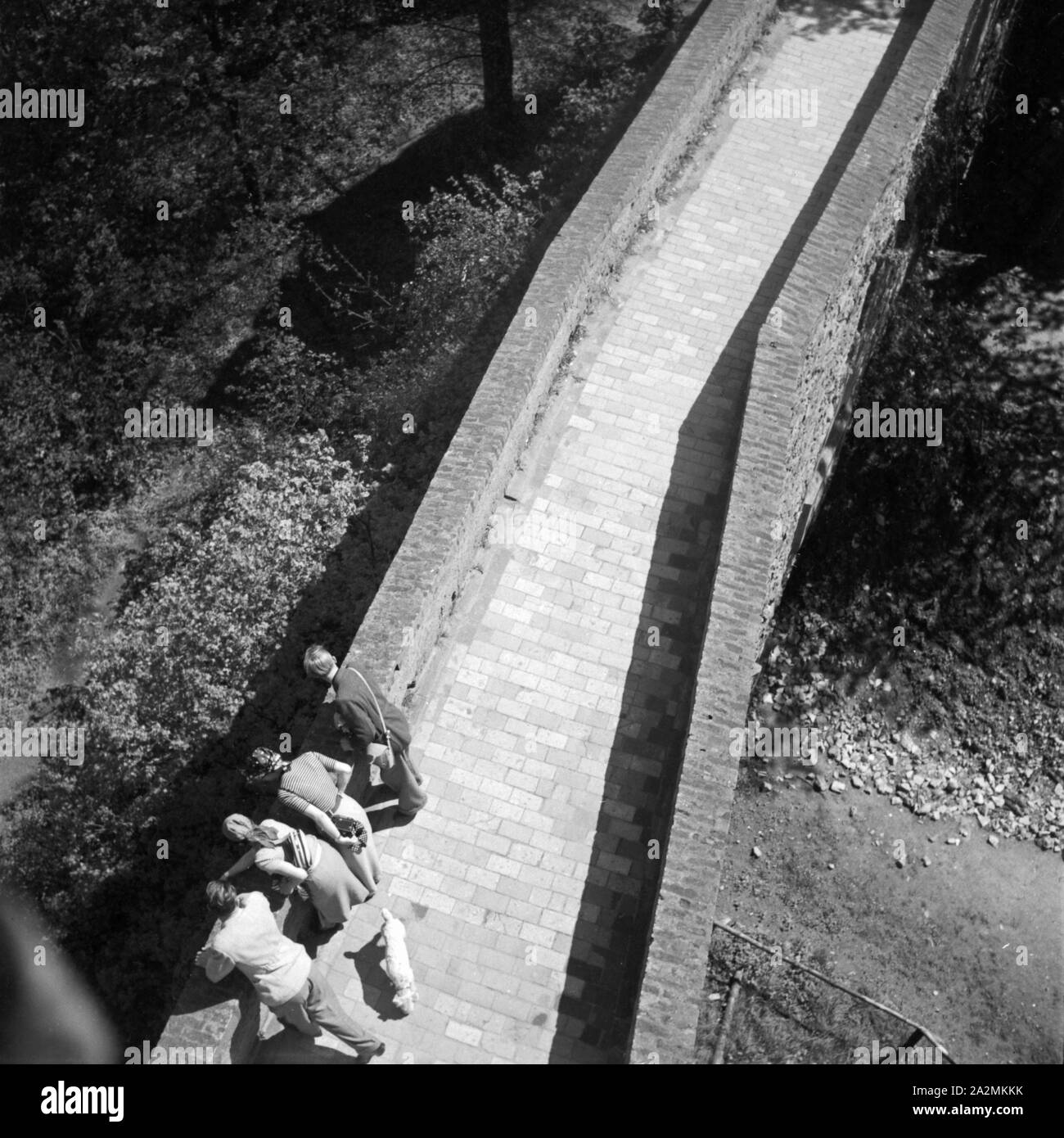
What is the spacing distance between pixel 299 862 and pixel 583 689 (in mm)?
2919

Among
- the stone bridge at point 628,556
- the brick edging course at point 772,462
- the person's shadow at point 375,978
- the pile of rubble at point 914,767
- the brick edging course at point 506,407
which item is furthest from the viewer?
the pile of rubble at point 914,767

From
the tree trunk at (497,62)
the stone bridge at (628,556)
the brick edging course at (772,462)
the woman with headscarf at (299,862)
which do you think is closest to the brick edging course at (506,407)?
the stone bridge at (628,556)

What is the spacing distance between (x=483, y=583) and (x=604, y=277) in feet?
12.6

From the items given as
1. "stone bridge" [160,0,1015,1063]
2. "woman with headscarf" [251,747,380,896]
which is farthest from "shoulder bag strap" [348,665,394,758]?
"stone bridge" [160,0,1015,1063]

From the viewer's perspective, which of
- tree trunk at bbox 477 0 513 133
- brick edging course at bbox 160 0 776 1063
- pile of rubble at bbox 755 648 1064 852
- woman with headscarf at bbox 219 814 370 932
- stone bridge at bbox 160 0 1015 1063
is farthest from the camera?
tree trunk at bbox 477 0 513 133

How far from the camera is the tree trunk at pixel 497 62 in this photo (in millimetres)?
17109

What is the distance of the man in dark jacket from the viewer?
7.48 m

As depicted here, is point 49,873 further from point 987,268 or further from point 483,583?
point 987,268

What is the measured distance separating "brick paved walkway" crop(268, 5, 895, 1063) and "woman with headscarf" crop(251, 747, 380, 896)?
53 centimetres

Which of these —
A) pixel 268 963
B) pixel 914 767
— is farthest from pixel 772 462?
pixel 914 767

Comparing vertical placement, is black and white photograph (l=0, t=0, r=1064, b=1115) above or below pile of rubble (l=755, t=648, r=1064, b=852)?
above

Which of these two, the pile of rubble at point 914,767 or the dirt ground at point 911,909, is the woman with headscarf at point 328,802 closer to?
the dirt ground at point 911,909

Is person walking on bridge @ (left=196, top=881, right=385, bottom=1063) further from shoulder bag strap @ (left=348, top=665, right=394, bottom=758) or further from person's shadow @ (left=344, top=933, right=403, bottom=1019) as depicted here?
shoulder bag strap @ (left=348, top=665, right=394, bottom=758)

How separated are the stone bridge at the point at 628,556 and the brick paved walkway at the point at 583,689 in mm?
21
